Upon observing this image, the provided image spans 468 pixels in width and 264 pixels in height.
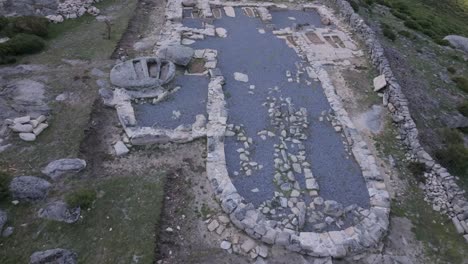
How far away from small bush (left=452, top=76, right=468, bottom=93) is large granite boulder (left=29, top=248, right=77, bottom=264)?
23840mm

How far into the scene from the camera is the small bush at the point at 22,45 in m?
20.0

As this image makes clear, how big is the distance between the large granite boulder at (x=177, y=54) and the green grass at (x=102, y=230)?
359 inches

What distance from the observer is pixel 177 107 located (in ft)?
59.0

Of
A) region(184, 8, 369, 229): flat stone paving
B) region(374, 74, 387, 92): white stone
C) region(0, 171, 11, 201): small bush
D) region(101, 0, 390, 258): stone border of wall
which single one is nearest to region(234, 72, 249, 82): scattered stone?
region(184, 8, 369, 229): flat stone paving

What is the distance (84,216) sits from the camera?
12758 mm

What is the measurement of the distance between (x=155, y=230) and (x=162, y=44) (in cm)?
1345

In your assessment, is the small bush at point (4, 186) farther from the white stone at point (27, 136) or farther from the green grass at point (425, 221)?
the green grass at point (425, 221)

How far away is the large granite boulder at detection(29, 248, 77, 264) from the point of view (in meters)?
11.2

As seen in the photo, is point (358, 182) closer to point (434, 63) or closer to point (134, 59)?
point (134, 59)

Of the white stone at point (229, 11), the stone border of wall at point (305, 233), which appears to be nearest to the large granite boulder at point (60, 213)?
the stone border of wall at point (305, 233)

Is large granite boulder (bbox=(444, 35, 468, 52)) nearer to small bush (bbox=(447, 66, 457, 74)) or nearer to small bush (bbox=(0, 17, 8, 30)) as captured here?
small bush (bbox=(447, 66, 457, 74))

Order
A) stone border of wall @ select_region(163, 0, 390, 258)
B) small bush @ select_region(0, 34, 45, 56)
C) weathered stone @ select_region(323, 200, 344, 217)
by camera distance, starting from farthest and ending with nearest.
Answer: small bush @ select_region(0, 34, 45, 56)
weathered stone @ select_region(323, 200, 344, 217)
stone border of wall @ select_region(163, 0, 390, 258)

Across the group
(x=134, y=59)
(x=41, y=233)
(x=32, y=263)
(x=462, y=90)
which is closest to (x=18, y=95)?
(x=134, y=59)

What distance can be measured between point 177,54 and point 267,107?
6.29 meters
